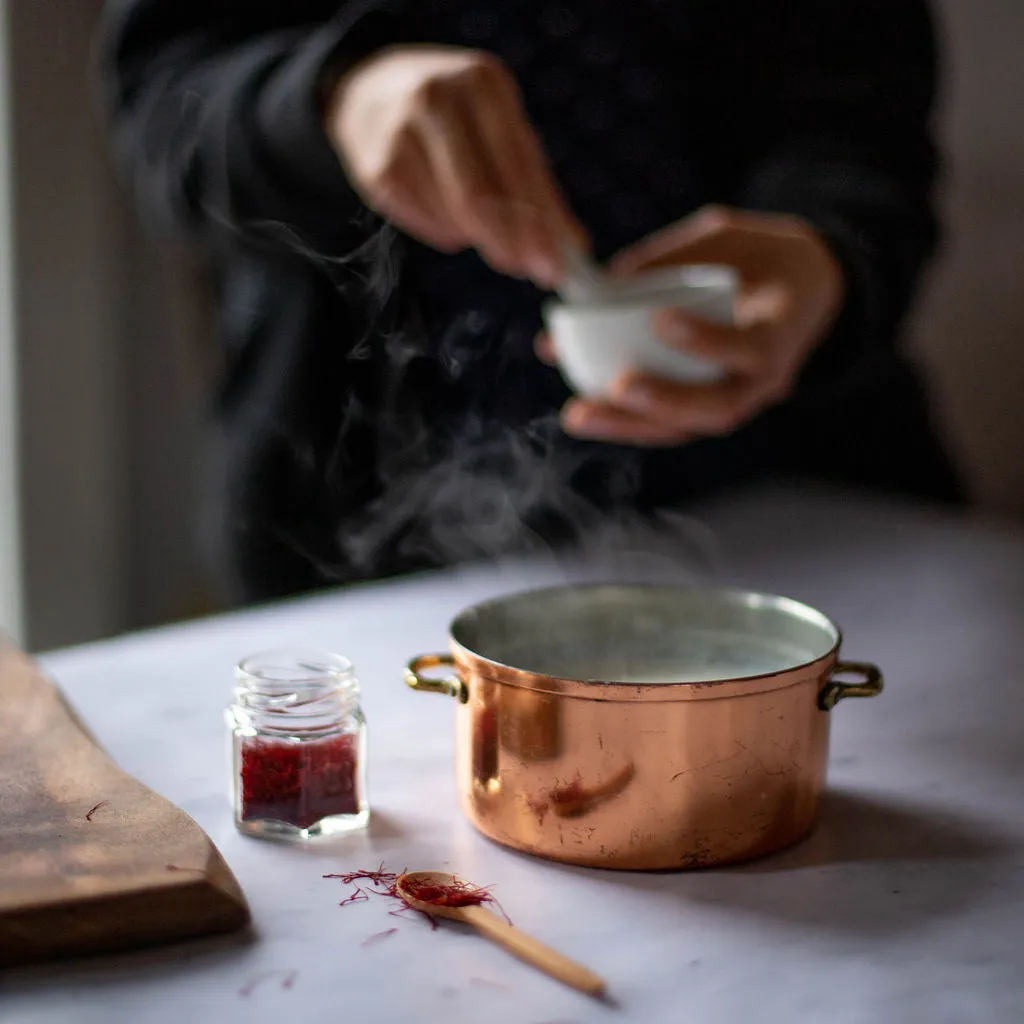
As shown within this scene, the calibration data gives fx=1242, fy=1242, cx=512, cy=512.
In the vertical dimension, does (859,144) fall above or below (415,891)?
above

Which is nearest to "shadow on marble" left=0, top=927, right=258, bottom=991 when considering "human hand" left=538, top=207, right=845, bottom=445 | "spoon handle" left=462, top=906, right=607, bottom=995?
"spoon handle" left=462, top=906, right=607, bottom=995

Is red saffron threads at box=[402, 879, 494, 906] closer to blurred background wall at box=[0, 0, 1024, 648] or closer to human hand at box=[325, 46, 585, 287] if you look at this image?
human hand at box=[325, 46, 585, 287]

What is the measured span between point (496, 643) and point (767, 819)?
233 millimetres

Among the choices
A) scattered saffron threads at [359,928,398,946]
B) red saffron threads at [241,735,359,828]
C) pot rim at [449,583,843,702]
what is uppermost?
pot rim at [449,583,843,702]

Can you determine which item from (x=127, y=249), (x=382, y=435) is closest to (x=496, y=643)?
(x=382, y=435)

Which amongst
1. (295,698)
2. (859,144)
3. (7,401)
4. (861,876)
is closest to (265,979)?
(295,698)

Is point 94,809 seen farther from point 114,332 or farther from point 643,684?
point 114,332

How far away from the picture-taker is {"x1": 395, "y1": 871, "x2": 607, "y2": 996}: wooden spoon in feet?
1.94

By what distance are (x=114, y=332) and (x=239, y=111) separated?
1307mm

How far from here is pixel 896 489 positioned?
76.1 inches

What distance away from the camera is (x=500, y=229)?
1151 mm

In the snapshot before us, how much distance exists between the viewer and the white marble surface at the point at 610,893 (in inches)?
23.0

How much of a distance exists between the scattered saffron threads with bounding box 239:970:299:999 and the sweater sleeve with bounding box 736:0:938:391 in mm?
1142

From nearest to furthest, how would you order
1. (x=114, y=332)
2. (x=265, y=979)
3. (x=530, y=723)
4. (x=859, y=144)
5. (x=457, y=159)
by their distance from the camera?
(x=265, y=979)
(x=530, y=723)
(x=457, y=159)
(x=859, y=144)
(x=114, y=332)
